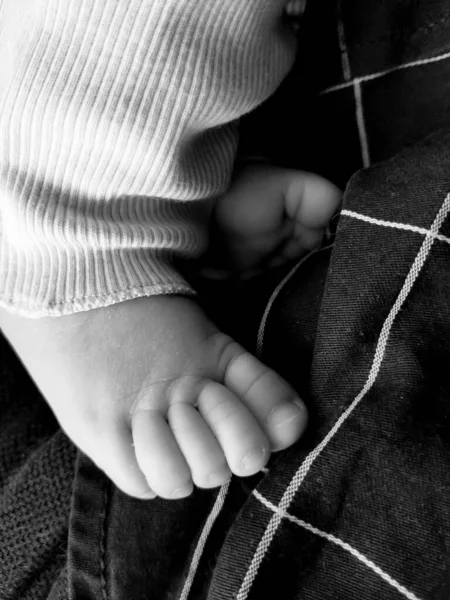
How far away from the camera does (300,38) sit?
1.87 feet

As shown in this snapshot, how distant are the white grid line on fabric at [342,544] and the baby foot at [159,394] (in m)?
0.03

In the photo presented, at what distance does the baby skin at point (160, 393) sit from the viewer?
425mm

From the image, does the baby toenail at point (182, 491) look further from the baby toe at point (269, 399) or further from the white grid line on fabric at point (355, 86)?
the white grid line on fabric at point (355, 86)

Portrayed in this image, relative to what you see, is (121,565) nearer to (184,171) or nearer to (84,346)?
(84,346)

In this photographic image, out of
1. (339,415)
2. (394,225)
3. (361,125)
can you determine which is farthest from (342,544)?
(361,125)

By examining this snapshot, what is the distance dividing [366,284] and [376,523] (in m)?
0.15

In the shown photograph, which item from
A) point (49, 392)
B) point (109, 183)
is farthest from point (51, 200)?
point (49, 392)

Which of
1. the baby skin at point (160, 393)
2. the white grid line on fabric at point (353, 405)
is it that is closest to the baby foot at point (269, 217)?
the baby skin at point (160, 393)

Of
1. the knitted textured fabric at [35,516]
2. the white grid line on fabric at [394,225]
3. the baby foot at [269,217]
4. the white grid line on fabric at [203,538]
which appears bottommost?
the knitted textured fabric at [35,516]

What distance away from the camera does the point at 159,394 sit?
1.50ft

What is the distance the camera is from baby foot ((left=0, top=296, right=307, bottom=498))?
424mm

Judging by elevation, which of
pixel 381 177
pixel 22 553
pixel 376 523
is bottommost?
pixel 22 553

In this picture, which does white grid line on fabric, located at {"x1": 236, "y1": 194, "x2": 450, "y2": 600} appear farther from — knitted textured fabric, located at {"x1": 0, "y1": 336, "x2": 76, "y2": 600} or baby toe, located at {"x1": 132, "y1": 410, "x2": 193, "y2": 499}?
knitted textured fabric, located at {"x1": 0, "y1": 336, "x2": 76, "y2": 600}

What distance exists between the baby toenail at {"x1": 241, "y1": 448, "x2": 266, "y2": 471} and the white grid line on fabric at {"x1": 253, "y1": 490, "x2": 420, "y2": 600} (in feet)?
0.06
